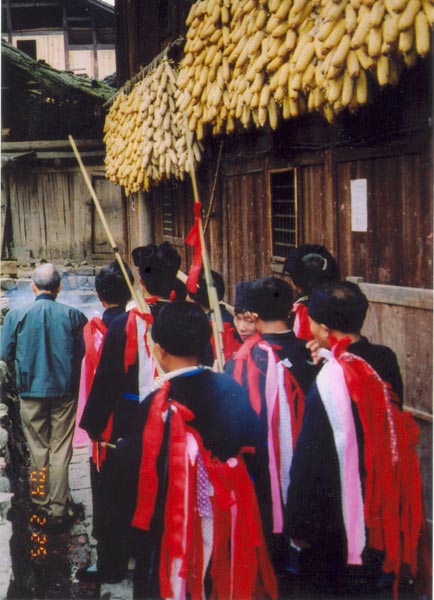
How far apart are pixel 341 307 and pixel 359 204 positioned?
4.27ft

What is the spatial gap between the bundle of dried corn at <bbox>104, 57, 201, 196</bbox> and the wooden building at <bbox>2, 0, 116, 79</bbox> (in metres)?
5.72

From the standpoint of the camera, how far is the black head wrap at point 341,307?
265 cm

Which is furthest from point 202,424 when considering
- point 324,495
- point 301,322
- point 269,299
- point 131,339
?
point 301,322

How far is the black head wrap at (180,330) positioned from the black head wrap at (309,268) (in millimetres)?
1258

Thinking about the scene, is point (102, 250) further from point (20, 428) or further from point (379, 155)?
point (379, 155)

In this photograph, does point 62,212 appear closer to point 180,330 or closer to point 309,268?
point 309,268

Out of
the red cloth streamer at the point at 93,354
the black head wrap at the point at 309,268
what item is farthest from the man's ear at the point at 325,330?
the red cloth streamer at the point at 93,354

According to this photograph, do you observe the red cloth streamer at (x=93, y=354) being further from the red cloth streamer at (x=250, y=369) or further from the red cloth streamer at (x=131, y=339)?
the red cloth streamer at (x=250, y=369)

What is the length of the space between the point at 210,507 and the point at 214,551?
0.17 metres

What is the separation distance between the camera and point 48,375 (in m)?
4.53

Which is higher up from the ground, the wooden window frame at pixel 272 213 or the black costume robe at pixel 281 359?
the wooden window frame at pixel 272 213

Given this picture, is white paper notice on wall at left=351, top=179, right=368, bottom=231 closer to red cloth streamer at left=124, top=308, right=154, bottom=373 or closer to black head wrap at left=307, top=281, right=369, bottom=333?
black head wrap at left=307, top=281, right=369, bottom=333

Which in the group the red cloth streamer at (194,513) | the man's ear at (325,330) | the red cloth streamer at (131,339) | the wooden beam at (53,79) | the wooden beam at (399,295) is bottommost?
the red cloth streamer at (194,513)

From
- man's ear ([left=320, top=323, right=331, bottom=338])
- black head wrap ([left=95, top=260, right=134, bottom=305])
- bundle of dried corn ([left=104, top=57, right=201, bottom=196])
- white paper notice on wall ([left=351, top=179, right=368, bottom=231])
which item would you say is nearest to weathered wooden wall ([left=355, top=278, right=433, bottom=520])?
white paper notice on wall ([left=351, top=179, right=368, bottom=231])
